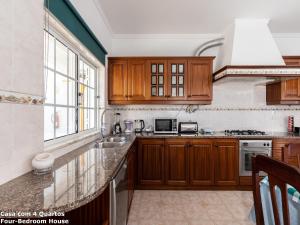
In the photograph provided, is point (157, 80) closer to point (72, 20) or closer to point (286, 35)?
point (72, 20)

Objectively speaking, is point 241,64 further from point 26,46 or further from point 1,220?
point 1,220

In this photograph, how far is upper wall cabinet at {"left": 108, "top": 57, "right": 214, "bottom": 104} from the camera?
11.2ft

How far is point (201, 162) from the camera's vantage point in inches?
126

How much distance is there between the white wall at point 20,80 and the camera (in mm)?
1037

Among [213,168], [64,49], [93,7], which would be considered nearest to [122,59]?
[93,7]

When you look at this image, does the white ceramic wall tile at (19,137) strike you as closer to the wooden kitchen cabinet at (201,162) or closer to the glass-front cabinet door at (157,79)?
the glass-front cabinet door at (157,79)

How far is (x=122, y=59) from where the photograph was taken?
11.3ft

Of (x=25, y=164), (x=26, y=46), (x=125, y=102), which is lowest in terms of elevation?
(x=25, y=164)

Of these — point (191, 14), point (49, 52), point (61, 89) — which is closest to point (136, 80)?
point (191, 14)

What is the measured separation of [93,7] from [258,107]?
3194 mm

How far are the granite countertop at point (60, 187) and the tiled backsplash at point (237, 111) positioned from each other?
242 cm

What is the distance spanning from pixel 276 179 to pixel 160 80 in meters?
2.69

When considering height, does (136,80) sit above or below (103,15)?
below

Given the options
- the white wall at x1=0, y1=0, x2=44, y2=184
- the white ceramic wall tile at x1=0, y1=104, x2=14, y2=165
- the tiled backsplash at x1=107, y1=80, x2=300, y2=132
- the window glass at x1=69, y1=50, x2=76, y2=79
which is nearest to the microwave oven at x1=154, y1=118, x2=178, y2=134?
the tiled backsplash at x1=107, y1=80, x2=300, y2=132
